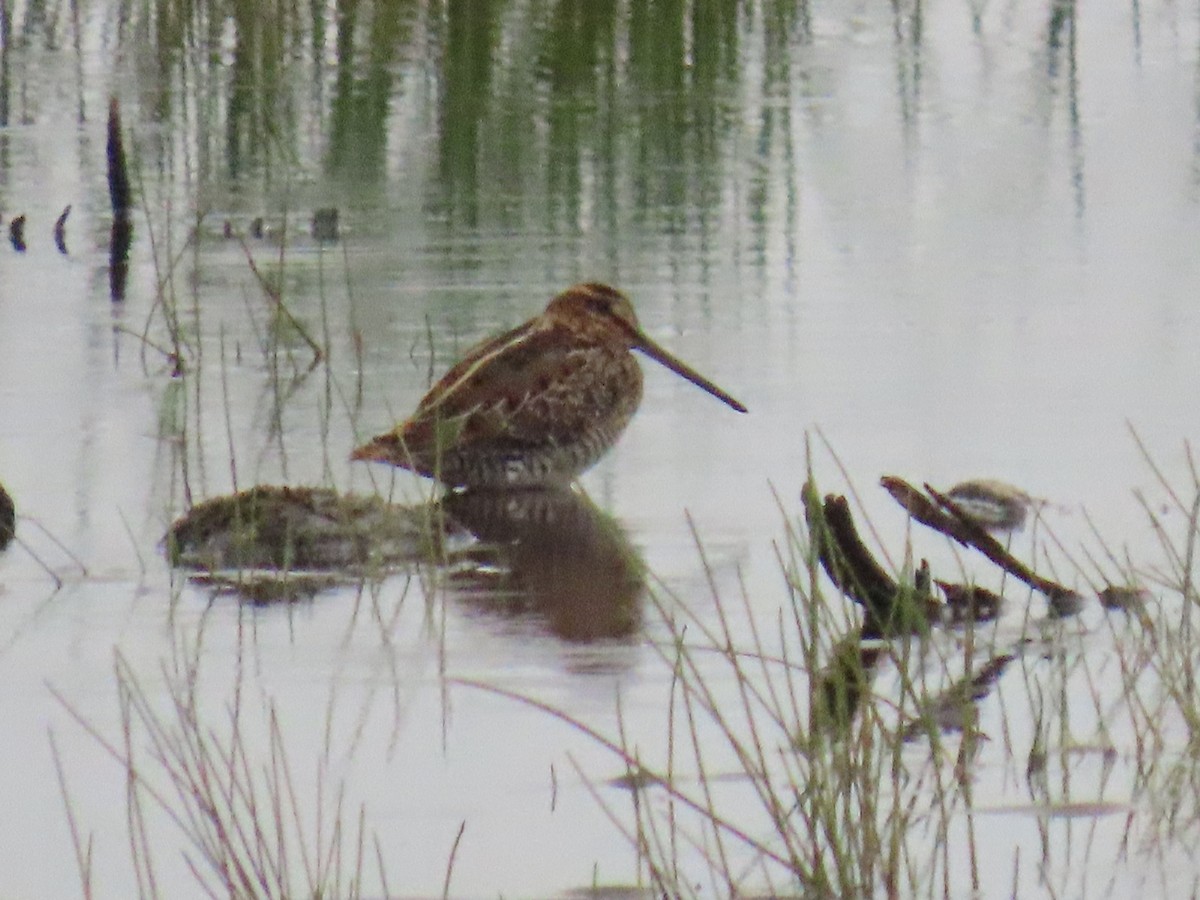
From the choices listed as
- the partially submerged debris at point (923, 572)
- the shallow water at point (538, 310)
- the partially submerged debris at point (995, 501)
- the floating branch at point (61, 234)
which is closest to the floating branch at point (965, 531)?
the partially submerged debris at point (923, 572)

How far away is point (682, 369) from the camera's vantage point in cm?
805

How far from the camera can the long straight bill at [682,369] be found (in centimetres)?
787

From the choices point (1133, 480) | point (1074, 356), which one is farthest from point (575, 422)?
point (1074, 356)

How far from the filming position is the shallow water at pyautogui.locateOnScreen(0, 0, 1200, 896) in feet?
16.6

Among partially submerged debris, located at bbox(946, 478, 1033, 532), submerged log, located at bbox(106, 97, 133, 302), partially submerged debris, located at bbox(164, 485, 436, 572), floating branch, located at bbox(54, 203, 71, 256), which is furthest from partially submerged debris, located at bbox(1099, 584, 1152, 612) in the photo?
floating branch, located at bbox(54, 203, 71, 256)

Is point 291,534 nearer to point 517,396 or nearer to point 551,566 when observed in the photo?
point 551,566

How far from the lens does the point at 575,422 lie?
7.62 metres

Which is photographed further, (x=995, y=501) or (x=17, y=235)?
(x=17, y=235)

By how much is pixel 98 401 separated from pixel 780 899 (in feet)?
16.3

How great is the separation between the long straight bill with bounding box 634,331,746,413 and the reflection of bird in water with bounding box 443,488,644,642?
0.49 m

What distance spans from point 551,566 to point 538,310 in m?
3.17

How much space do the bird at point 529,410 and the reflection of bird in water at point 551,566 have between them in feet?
0.29

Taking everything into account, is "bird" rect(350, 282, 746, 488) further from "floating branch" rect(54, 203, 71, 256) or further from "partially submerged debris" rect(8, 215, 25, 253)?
"partially submerged debris" rect(8, 215, 25, 253)

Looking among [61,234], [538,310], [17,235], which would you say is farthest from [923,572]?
[17,235]
